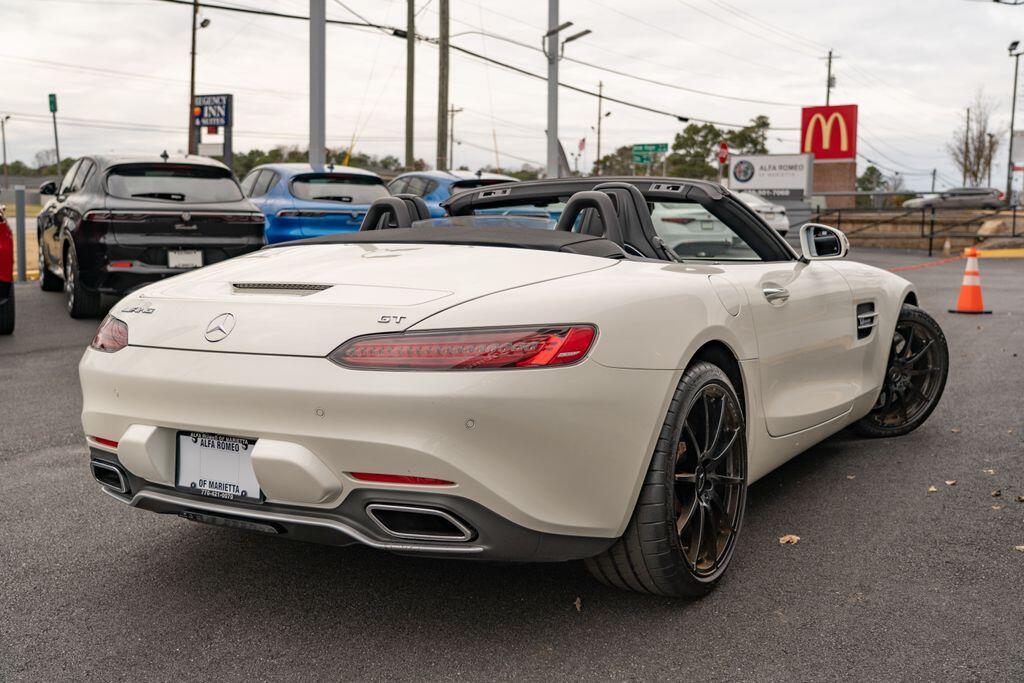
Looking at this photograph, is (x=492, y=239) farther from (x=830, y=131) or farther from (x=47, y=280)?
(x=830, y=131)

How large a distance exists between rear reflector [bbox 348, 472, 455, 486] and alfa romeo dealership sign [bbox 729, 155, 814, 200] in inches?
1321

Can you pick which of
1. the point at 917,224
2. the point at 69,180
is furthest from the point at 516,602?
the point at 917,224

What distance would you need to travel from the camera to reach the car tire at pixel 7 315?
8.88 meters

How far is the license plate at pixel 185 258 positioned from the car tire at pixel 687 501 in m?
7.43

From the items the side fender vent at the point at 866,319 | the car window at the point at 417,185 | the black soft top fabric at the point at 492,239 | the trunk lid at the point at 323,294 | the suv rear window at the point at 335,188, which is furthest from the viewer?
the car window at the point at 417,185

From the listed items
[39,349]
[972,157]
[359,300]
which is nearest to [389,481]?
[359,300]

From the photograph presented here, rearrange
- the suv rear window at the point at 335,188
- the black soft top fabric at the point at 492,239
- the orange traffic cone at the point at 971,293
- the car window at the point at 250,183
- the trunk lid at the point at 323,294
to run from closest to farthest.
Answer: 1. the trunk lid at the point at 323,294
2. the black soft top fabric at the point at 492,239
3. the orange traffic cone at the point at 971,293
4. the suv rear window at the point at 335,188
5. the car window at the point at 250,183

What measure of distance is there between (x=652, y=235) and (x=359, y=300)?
1232 mm

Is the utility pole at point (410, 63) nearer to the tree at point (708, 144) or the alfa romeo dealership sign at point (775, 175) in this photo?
the alfa romeo dealership sign at point (775, 175)

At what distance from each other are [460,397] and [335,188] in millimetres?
10265

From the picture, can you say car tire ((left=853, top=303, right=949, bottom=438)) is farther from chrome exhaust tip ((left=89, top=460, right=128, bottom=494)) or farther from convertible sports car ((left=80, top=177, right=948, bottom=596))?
chrome exhaust tip ((left=89, top=460, right=128, bottom=494))

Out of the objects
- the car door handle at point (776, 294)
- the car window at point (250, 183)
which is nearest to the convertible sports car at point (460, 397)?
the car door handle at point (776, 294)

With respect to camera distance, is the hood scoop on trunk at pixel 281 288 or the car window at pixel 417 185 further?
the car window at pixel 417 185

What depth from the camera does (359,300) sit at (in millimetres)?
2789
